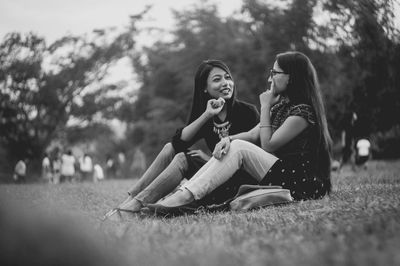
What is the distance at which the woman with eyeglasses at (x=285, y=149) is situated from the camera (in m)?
4.21

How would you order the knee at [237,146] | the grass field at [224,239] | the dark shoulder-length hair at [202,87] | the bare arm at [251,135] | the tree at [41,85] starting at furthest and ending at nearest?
1. the tree at [41,85]
2. the dark shoulder-length hair at [202,87]
3. the bare arm at [251,135]
4. the knee at [237,146]
5. the grass field at [224,239]

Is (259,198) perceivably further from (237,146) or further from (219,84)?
(219,84)

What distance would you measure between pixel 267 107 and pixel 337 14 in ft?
26.4

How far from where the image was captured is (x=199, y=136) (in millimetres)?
5309

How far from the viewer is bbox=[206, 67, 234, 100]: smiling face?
17.4 feet

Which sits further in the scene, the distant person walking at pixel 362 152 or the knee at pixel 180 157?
the distant person walking at pixel 362 152

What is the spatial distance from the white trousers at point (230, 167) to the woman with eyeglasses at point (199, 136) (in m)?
0.24

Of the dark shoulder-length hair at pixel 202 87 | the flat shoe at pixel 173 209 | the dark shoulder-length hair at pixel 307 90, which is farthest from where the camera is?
the dark shoulder-length hair at pixel 202 87

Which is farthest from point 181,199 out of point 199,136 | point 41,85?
point 41,85

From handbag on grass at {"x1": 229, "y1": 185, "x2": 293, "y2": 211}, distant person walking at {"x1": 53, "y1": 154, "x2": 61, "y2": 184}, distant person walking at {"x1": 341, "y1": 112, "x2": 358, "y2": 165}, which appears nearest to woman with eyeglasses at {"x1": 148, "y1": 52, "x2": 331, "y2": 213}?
handbag on grass at {"x1": 229, "y1": 185, "x2": 293, "y2": 211}

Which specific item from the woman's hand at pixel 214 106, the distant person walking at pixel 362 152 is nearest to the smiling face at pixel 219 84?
the woman's hand at pixel 214 106

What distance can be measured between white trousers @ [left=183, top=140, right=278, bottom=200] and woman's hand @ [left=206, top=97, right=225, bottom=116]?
69 centimetres

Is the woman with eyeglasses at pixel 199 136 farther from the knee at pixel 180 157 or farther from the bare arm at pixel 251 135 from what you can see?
the bare arm at pixel 251 135

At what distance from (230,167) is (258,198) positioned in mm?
371
